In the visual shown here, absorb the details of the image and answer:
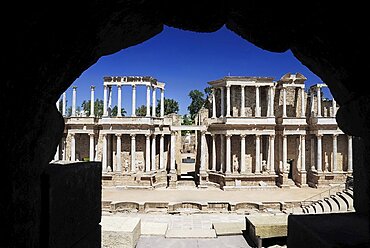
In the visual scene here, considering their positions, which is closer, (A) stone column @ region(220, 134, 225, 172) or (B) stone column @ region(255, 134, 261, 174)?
(B) stone column @ region(255, 134, 261, 174)

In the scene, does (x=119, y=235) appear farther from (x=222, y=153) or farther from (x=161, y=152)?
(x=161, y=152)

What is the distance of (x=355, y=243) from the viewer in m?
2.12

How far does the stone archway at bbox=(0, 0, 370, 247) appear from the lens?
1498 mm

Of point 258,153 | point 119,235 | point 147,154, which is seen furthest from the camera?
point 147,154

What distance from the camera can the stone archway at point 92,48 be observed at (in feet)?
4.91

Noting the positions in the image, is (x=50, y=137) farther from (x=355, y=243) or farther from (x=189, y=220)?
(x=189, y=220)

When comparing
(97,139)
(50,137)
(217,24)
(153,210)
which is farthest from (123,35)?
(97,139)

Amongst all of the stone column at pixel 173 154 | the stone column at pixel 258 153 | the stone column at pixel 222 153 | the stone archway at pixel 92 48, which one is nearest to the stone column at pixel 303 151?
the stone column at pixel 258 153

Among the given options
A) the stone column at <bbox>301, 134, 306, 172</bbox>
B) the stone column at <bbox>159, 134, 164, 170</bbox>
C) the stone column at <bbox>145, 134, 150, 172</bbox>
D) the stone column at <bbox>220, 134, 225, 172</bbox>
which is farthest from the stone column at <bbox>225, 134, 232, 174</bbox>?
the stone column at <bbox>145, 134, 150, 172</bbox>

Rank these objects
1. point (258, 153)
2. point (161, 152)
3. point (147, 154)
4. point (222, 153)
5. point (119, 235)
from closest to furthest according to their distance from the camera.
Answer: point (119, 235) < point (258, 153) < point (222, 153) < point (147, 154) < point (161, 152)

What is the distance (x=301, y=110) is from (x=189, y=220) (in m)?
21.4

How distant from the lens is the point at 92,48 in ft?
7.34

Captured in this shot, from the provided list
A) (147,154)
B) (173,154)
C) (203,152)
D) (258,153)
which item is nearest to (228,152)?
(203,152)

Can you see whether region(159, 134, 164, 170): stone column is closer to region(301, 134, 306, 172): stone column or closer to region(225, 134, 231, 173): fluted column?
region(225, 134, 231, 173): fluted column
